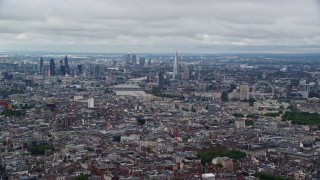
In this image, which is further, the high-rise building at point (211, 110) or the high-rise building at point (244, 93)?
the high-rise building at point (244, 93)

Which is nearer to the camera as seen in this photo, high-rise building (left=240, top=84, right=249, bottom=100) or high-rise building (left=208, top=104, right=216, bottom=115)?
high-rise building (left=208, top=104, right=216, bottom=115)

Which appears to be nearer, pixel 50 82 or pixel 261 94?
pixel 261 94

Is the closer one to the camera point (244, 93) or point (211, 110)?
point (211, 110)

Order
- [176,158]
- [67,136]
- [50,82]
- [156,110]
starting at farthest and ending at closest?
[50,82], [156,110], [67,136], [176,158]

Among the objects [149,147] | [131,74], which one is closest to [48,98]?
[149,147]

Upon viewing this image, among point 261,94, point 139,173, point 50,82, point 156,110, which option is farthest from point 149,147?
point 50,82

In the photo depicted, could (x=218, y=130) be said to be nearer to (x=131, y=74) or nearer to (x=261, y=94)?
(x=261, y=94)

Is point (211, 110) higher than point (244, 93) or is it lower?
lower

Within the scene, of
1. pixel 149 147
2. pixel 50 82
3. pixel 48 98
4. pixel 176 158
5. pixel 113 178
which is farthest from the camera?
pixel 50 82

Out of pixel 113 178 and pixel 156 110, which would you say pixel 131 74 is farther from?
→ pixel 113 178
